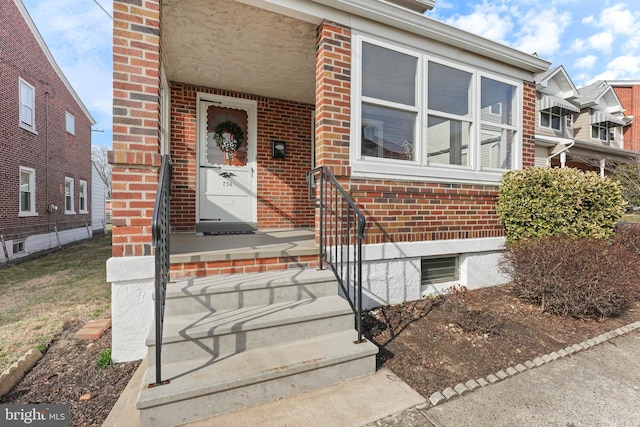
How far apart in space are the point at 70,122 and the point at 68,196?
10.4 ft

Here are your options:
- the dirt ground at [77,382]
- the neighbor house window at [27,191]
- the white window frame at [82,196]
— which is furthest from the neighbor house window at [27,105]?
the dirt ground at [77,382]

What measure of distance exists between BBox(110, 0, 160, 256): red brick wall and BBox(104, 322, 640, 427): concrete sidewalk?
1.22 metres

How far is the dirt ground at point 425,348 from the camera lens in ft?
7.22

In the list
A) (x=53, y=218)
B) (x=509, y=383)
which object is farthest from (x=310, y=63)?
(x=53, y=218)

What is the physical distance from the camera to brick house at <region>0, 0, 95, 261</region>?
341 inches

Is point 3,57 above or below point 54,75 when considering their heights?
below

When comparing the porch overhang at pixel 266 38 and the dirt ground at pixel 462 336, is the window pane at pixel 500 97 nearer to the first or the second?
the porch overhang at pixel 266 38

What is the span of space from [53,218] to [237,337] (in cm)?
1297

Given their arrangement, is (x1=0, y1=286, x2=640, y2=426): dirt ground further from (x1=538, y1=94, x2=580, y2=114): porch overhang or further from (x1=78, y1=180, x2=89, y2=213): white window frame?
(x1=78, y1=180, x2=89, y2=213): white window frame

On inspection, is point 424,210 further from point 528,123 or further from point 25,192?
point 25,192

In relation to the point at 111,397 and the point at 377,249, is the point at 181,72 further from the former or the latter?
the point at 111,397

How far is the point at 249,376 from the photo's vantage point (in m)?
1.88

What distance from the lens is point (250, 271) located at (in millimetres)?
2865

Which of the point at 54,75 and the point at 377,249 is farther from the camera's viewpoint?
the point at 54,75
